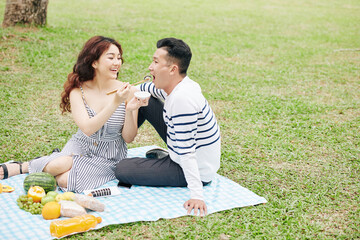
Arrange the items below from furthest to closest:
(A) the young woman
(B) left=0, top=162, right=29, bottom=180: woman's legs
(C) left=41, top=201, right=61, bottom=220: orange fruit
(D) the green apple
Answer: (B) left=0, top=162, right=29, bottom=180: woman's legs < (A) the young woman < (D) the green apple < (C) left=41, top=201, right=61, bottom=220: orange fruit

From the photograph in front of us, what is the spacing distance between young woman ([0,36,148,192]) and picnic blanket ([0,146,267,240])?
19 cm

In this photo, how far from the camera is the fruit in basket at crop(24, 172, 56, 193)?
11.6 feet

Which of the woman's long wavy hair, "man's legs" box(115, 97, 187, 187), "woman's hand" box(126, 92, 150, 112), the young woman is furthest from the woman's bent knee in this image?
"woman's hand" box(126, 92, 150, 112)

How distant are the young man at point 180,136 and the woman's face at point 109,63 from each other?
17.2 inches

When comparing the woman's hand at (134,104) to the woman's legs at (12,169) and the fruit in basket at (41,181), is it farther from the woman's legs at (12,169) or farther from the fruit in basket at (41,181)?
the woman's legs at (12,169)

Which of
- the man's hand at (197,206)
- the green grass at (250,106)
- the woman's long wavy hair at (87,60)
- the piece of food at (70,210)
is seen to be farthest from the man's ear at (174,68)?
the piece of food at (70,210)

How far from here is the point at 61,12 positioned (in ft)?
44.8

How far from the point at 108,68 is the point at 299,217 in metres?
2.16

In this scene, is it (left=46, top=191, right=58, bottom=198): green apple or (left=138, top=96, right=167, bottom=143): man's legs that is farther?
(left=138, top=96, right=167, bottom=143): man's legs

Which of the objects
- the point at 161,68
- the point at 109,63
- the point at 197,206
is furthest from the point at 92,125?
the point at 197,206

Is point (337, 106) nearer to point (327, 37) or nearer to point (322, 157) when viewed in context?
point (322, 157)

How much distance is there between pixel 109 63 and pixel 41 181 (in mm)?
1215

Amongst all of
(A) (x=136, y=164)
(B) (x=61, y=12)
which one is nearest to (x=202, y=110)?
(A) (x=136, y=164)

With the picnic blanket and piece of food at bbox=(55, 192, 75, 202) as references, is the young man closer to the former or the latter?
the picnic blanket
